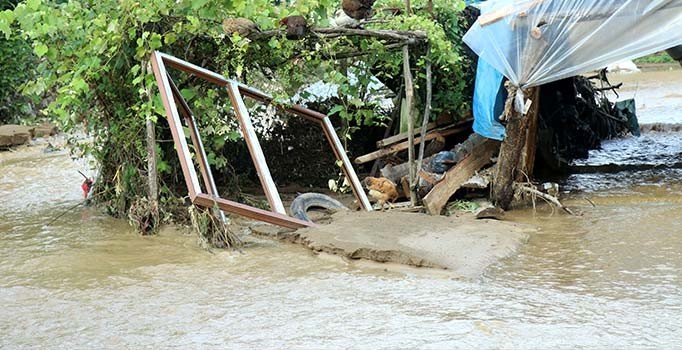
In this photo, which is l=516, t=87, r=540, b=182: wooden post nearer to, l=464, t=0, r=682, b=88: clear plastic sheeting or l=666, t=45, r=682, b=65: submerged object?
l=464, t=0, r=682, b=88: clear plastic sheeting

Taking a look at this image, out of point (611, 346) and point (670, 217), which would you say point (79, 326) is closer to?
point (611, 346)

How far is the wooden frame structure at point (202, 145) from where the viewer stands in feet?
22.4

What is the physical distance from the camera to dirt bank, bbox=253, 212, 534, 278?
6.26 metres

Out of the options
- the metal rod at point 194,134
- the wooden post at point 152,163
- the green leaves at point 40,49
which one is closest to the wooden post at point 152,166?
the wooden post at point 152,163

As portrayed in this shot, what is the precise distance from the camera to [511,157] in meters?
8.02

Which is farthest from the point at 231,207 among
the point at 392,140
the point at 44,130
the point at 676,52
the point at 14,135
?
the point at 44,130

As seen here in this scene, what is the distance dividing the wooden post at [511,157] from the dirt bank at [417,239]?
26.2 inches

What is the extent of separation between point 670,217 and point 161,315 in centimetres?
468

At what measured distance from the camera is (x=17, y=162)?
45.4 feet

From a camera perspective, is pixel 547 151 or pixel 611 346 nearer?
pixel 611 346

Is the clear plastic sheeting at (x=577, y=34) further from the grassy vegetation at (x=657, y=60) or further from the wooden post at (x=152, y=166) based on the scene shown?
the grassy vegetation at (x=657, y=60)

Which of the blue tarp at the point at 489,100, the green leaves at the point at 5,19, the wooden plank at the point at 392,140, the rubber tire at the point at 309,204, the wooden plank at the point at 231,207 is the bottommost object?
the rubber tire at the point at 309,204

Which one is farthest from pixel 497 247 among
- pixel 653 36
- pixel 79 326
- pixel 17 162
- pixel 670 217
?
pixel 17 162

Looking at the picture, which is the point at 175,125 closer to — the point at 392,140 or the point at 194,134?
the point at 194,134
